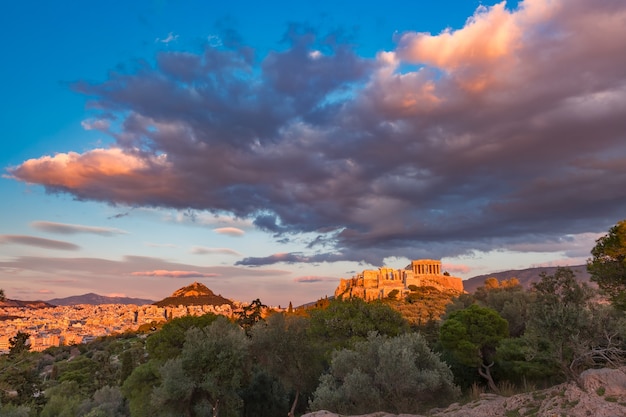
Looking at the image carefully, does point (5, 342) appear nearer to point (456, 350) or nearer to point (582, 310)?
point (456, 350)

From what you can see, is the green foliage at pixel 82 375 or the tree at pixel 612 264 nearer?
the tree at pixel 612 264

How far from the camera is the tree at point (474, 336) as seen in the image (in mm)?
31859

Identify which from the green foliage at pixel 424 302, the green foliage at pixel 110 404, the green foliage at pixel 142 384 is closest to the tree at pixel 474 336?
the green foliage at pixel 142 384

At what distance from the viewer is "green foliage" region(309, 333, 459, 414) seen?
21703 mm

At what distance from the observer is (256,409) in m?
33.1

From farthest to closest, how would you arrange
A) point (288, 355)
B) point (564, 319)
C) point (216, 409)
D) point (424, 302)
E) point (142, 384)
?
point (424, 302)
point (142, 384)
point (288, 355)
point (216, 409)
point (564, 319)

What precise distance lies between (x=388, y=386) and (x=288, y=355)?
13674mm

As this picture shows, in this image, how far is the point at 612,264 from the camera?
31.5m

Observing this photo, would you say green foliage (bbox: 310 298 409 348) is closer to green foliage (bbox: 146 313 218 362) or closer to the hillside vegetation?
the hillside vegetation

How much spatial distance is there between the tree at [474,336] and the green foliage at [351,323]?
4.60 m

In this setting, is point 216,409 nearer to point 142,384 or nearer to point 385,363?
point 142,384

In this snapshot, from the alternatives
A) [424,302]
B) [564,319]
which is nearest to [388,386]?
[564,319]

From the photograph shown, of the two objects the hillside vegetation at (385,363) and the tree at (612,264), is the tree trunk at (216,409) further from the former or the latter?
the tree at (612,264)

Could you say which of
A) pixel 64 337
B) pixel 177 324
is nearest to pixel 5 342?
pixel 64 337
